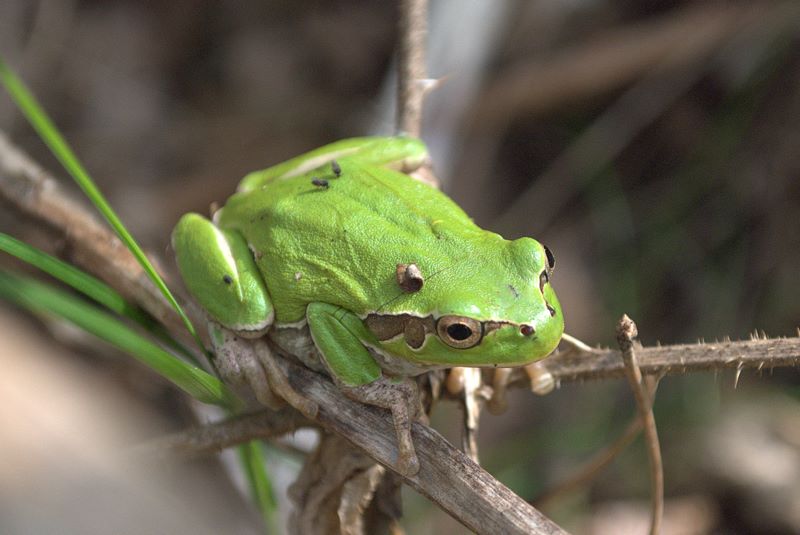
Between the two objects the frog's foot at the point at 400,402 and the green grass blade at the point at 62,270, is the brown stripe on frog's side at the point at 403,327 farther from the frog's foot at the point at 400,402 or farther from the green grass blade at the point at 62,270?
the green grass blade at the point at 62,270

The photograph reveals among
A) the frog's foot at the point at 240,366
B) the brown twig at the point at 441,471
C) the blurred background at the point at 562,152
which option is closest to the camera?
the brown twig at the point at 441,471

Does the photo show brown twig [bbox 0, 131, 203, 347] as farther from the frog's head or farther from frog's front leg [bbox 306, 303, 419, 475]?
the frog's head

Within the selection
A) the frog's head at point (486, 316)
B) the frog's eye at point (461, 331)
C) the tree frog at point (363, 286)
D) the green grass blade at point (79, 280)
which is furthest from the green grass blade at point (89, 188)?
the frog's eye at point (461, 331)

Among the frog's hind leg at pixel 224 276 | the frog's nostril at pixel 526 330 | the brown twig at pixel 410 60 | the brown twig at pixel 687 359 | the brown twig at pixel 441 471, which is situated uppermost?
the brown twig at pixel 410 60

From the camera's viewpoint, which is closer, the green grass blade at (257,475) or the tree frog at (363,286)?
the tree frog at (363,286)

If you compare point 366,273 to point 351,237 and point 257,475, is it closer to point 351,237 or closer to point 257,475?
point 351,237

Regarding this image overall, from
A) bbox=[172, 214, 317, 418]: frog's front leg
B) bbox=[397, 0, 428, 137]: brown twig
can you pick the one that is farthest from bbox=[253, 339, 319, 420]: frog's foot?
bbox=[397, 0, 428, 137]: brown twig
